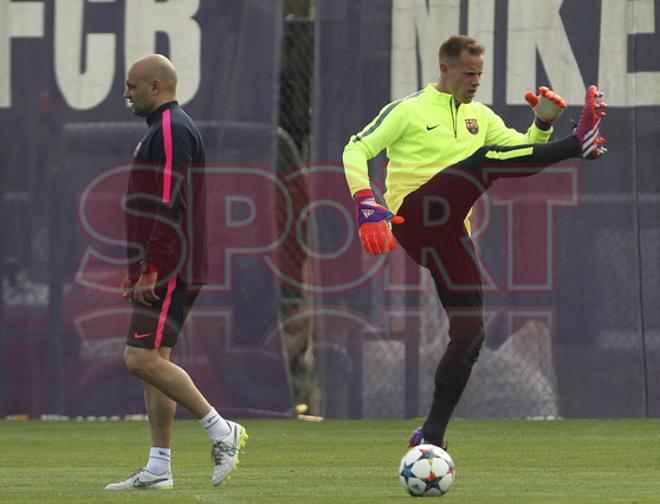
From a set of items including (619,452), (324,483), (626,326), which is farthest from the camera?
(626,326)

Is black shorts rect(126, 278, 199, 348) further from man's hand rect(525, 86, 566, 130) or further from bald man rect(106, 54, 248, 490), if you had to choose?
man's hand rect(525, 86, 566, 130)

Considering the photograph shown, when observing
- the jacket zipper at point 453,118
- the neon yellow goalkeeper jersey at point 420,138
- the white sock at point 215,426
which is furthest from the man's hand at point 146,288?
the jacket zipper at point 453,118

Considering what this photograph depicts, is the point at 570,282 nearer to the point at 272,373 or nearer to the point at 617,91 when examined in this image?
the point at 617,91

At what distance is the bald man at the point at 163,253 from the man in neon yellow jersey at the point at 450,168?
78 cm

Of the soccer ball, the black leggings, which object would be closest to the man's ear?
the black leggings

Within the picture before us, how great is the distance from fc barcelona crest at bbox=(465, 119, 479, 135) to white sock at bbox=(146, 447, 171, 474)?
1.98 meters

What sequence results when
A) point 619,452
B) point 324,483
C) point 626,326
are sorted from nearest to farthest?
point 324,483 → point 619,452 → point 626,326

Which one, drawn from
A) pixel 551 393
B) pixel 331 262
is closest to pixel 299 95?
pixel 331 262

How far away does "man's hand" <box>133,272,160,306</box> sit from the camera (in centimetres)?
579

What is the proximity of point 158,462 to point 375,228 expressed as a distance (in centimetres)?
130

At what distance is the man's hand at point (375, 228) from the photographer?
6.09 meters

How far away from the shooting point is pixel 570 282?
34.5ft

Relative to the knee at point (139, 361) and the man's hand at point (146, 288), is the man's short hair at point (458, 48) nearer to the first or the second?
the man's hand at point (146, 288)

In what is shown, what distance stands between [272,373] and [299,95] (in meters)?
2.01
